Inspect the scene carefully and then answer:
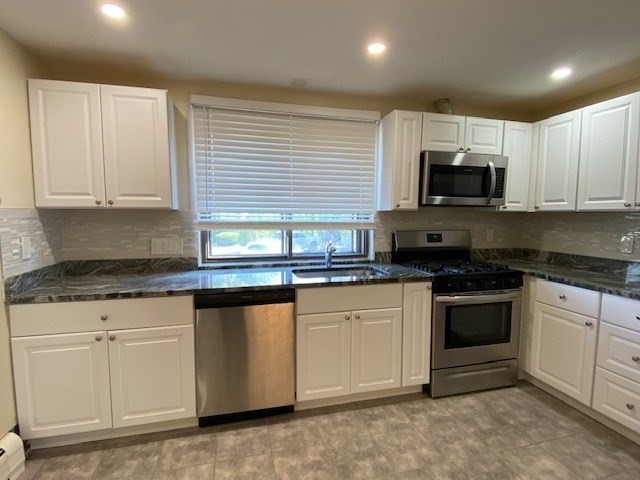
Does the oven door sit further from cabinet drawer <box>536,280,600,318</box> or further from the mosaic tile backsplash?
the mosaic tile backsplash

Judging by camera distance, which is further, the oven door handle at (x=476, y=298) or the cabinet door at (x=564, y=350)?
the oven door handle at (x=476, y=298)

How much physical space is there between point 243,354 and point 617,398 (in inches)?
92.2

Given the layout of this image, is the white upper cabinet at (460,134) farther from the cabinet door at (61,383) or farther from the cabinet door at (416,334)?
the cabinet door at (61,383)

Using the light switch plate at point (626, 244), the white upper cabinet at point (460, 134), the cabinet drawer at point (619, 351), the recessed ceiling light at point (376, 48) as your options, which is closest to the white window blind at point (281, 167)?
the white upper cabinet at point (460, 134)

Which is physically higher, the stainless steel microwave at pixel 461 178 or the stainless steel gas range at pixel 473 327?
the stainless steel microwave at pixel 461 178

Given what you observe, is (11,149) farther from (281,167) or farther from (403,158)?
(403,158)

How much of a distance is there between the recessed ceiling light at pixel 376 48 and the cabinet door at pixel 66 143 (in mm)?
1728

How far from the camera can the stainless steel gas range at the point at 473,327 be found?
2.35m

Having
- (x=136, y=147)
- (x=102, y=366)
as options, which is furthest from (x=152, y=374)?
(x=136, y=147)

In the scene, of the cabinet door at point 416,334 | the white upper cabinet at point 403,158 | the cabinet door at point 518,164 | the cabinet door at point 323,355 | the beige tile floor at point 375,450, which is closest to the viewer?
the beige tile floor at point 375,450

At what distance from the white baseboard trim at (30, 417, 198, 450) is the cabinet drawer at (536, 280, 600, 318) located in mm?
2654

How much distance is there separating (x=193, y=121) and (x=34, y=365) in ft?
6.08

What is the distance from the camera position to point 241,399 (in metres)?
2.06

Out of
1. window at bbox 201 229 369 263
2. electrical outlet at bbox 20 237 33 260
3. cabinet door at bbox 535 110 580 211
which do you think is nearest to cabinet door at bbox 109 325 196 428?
electrical outlet at bbox 20 237 33 260
